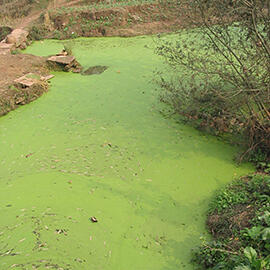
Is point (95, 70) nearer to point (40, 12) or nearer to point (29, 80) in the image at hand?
point (29, 80)

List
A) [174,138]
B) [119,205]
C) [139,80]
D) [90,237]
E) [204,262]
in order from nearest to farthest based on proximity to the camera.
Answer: [204,262], [90,237], [119,205], [174,138], [139,80]

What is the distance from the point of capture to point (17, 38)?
8.85 m

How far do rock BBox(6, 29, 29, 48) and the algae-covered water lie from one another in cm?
421

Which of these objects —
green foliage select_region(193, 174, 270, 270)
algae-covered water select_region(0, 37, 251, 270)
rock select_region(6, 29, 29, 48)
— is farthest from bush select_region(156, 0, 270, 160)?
rock select_region(6, 29, 29, 48)

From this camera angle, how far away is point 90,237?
2.64 metres

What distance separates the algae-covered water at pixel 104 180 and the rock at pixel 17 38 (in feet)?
13.8

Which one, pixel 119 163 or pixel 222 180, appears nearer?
pixel 222 180

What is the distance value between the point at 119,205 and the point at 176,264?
86 cm

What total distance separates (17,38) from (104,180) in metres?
7.14

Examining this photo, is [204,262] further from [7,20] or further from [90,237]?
[7,20]

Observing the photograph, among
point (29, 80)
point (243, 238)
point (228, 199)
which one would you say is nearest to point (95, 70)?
point (29, 80)

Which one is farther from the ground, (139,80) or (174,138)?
(139,80)

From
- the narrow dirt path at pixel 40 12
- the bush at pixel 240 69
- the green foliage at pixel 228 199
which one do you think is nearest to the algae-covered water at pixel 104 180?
the green foliage at pixel 228 199

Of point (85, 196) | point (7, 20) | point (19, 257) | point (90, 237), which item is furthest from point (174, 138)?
point (7, 20)
